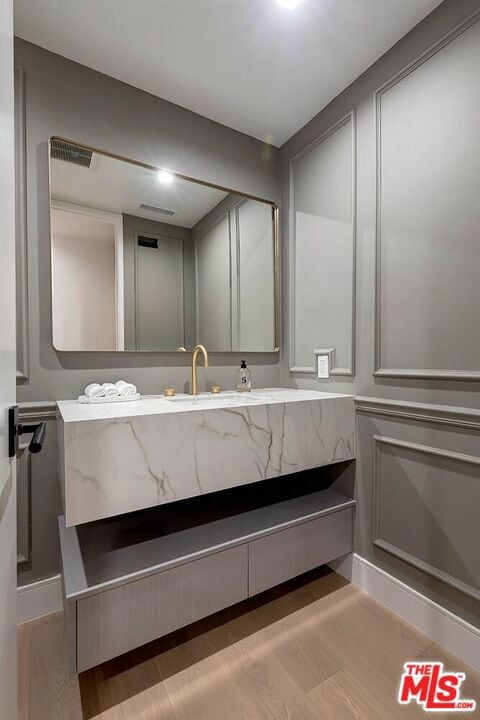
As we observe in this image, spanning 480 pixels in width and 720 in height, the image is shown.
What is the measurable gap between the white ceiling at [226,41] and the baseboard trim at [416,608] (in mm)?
2370

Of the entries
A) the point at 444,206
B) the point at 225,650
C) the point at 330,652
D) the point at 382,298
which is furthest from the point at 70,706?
the point at 444,206

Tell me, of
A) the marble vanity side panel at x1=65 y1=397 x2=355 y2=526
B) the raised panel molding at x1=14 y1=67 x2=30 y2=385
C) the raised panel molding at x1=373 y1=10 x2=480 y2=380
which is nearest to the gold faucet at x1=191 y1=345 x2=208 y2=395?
the marble vanity side panel at x1=65 y1=397 x2=355 y2=526

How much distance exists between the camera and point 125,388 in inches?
63.6

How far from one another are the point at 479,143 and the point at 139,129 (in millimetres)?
1502

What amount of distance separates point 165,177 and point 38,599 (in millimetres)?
2078

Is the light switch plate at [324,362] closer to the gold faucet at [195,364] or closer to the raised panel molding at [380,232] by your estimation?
the raised panel molding at [380,232]

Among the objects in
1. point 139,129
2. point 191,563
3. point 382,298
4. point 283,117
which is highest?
point 283,117

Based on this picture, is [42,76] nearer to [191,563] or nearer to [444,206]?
[444,206]

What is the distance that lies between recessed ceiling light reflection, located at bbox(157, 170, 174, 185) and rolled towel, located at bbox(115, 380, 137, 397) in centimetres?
106

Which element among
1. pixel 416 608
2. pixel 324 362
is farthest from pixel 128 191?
pixel 416 608

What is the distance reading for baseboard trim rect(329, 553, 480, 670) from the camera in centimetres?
129

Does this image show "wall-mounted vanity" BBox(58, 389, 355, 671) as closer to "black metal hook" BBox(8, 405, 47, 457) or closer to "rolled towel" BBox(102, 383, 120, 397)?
"rolled towel" BBox(102, 383, 120, 397)

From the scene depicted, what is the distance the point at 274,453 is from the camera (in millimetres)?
1462

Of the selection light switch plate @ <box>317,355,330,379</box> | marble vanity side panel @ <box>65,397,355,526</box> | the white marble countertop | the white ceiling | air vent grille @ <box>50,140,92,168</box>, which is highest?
the white ceiling
